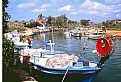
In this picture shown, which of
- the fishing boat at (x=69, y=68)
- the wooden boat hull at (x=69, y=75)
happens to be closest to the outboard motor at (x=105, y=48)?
the fishing boat at (x=69, y=68)

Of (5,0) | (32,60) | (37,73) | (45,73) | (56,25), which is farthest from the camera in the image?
(56,25)

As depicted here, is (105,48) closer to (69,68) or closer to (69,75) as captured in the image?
(69,68)

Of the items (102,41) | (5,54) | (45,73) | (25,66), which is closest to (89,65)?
(102,41)

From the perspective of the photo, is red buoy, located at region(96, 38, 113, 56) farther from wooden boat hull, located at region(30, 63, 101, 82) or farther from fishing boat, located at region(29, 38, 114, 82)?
wooden boat hull, located at region(30, 63, 101, 82)

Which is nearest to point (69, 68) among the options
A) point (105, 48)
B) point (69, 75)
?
point (69, 75)

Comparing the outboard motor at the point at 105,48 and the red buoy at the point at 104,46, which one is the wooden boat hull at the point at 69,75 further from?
the red buoy at the point at 104,46

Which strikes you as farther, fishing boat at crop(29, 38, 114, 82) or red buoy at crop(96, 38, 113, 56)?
red buoy at crop(96, 38, 113, 56)

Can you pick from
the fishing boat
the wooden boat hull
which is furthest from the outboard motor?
the wooden boat hull

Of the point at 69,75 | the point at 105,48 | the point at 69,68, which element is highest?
the point at 105,48

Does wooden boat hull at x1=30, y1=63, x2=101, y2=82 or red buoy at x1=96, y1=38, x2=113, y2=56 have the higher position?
red buoy at x1=96, y1=38, x2=113, y2=56

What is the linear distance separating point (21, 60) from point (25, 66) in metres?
0.83

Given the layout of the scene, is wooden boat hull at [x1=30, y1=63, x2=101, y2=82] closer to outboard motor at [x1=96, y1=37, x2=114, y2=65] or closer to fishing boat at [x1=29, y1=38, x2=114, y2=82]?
fishing boat at [x1=29, y1=38, x2=114, y2=82]

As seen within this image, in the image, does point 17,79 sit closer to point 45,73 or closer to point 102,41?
point 45,73

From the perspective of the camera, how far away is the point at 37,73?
11.7 meters
